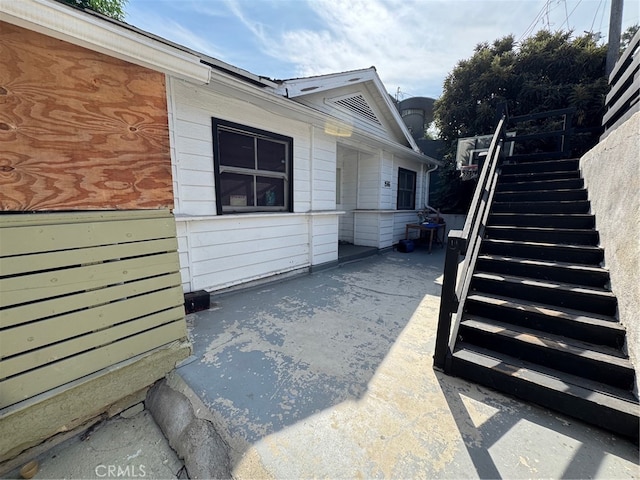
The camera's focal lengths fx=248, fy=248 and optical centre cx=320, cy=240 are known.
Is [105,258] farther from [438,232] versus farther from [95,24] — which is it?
[438,232]

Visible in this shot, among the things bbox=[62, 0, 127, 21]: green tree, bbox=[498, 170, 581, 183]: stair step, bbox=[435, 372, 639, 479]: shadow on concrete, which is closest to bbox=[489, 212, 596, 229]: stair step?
bbox=[498, 170, 581, 183]: stair step

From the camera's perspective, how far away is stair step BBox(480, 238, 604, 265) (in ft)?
7.84

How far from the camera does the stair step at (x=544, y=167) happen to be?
381 centimetres

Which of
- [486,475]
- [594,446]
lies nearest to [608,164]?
[594,446]

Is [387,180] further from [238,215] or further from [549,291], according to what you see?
[549,291]

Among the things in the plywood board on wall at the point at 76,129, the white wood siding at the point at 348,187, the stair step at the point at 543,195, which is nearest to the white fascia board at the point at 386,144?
the white wood siding at the point at 348,187

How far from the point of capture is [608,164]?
2.48 metres

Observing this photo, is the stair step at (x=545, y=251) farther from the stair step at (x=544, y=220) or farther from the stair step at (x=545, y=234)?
the stair step at (x=544, y=220)

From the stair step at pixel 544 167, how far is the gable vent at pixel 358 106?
10.5ft

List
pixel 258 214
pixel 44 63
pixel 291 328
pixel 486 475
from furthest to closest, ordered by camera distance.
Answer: pixel 258 214 < pixel 291 328 < pixel 44 63 < pixel 486 475

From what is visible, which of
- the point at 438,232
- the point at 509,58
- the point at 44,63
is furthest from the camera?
the point at 438,232

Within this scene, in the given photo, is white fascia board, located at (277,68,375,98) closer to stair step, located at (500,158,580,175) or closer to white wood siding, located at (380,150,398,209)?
white wood siding, located at (380,150,398,209)

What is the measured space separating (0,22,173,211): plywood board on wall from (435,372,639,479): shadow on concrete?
Result: 8.12 feet

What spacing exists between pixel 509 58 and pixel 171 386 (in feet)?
37.1
